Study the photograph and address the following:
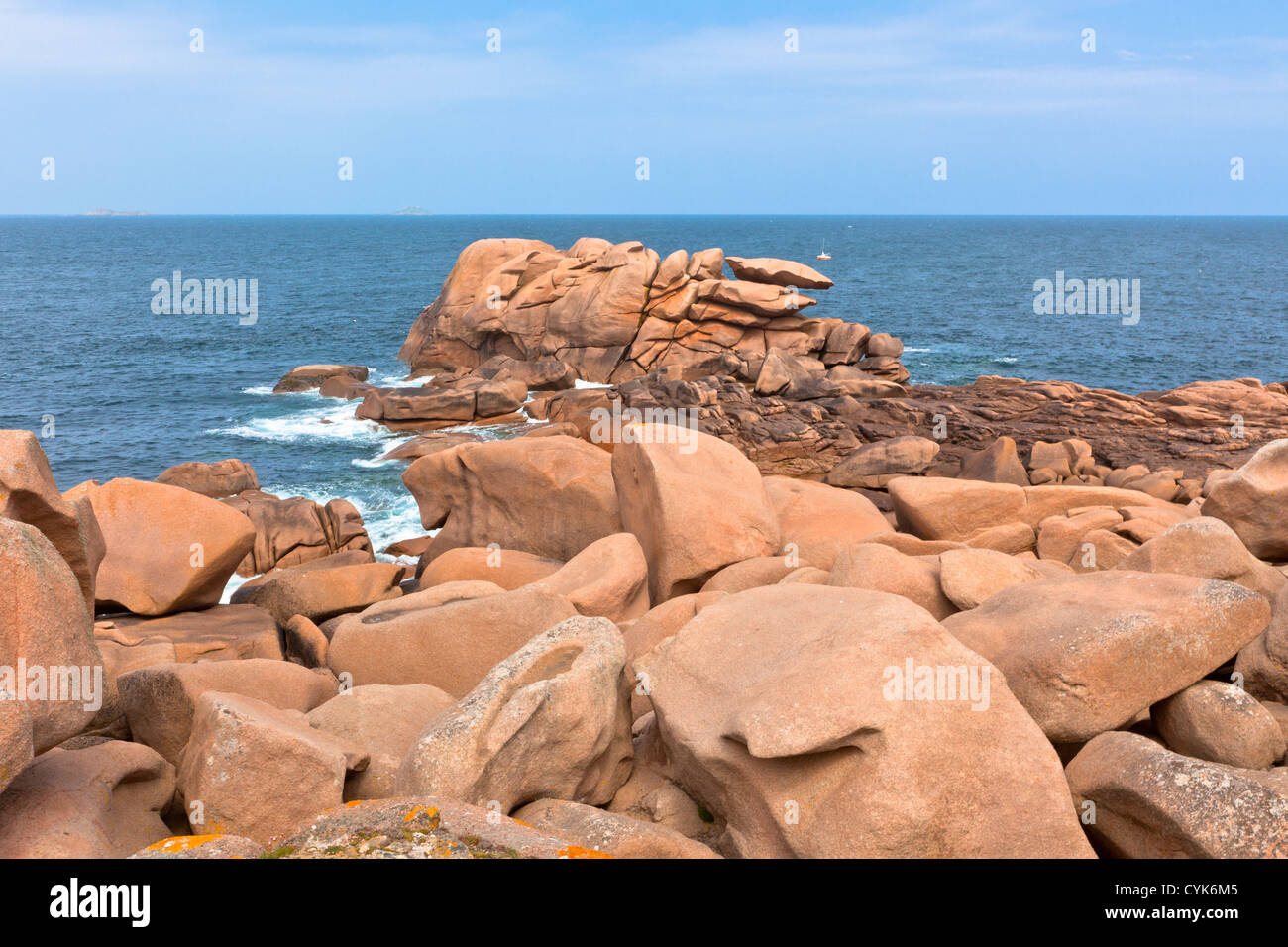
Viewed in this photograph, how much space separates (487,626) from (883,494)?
51.5 ft

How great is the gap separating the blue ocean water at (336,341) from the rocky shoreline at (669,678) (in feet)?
32.9

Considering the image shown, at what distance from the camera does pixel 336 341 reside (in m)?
55.1

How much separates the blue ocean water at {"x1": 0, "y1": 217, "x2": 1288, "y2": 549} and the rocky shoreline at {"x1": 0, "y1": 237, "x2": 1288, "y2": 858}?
10.0m

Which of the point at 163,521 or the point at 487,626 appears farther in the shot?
the point at 163,521

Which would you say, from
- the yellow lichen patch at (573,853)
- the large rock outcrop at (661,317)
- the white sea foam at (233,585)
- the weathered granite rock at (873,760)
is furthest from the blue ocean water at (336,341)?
the yellow lichen patch at (573,853)

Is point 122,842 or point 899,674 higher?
point 899,674

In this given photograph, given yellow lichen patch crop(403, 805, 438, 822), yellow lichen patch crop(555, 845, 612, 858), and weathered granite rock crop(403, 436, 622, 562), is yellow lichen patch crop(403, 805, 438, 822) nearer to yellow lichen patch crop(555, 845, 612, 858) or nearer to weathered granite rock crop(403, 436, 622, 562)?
yellow lichen patch crop(555, 845, 612, 858)

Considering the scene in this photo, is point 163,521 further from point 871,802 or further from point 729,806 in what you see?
point 871,802

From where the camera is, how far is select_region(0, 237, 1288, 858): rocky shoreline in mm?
5719

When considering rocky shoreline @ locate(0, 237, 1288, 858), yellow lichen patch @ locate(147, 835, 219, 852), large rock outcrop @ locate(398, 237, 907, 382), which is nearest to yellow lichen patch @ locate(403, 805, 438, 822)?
rocky shoreline @ locate(0, 237, 1288, 858)

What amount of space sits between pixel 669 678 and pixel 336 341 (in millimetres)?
51728

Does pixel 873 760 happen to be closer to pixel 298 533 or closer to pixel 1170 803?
pixel 1170 803

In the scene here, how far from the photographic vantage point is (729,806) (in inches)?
259

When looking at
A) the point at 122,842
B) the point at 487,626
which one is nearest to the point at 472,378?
the point at 487,626
